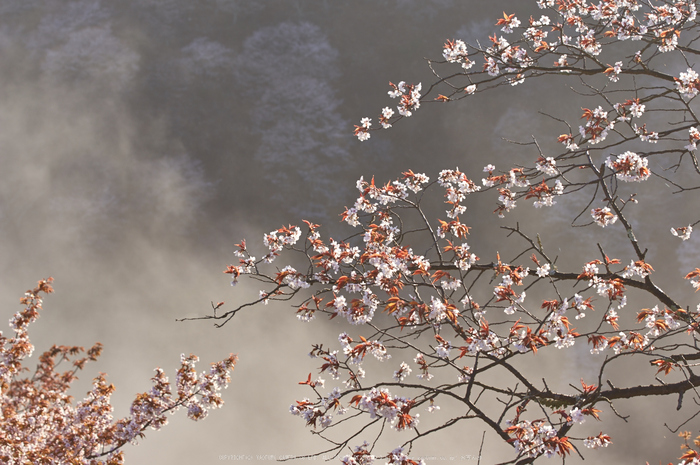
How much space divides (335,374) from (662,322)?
10.1 feet

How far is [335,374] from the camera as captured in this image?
434 centimetres

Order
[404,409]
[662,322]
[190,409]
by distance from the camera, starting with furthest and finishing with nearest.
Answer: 1. [190,409]
2. [662,322]
3. [404,409]

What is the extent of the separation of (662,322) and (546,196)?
5.30ft

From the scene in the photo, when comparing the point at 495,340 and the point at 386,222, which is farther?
the point at 386,222

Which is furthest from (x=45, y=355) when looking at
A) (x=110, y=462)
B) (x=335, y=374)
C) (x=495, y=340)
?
(x=495, y=340)

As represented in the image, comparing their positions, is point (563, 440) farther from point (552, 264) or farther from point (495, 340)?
point (552, 264)

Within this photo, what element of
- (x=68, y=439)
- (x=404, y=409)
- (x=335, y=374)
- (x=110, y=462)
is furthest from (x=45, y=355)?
(x=404, y=409)

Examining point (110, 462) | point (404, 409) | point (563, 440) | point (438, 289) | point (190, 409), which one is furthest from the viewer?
point (190, 409)

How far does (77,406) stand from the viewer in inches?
302

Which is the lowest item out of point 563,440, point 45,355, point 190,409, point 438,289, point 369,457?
point 563,440

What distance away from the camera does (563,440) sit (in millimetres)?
3443

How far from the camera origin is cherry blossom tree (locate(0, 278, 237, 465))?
7.17 m

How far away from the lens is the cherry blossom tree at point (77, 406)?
7.17m

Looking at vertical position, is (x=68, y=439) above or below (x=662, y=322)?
above
